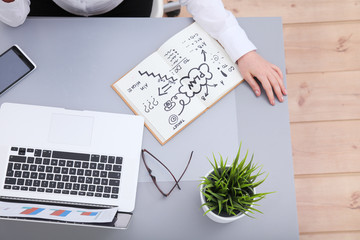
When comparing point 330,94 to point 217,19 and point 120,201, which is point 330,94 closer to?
point 217,19

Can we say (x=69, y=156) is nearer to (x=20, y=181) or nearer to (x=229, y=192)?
(x=20, y=181)

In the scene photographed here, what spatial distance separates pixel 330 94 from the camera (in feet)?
5.12

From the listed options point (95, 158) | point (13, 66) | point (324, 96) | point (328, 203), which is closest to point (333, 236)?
point (328, 203)

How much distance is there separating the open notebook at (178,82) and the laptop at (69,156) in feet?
0.19

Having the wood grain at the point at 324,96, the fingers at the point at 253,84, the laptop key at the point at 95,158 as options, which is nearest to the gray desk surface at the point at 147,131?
the fingers at the point at 253,84

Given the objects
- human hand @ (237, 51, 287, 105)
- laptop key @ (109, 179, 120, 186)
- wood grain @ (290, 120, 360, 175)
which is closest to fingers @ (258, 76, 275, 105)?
human hand @ (237, 51, 287, 105)

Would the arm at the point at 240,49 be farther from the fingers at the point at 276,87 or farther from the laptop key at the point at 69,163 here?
the laptop key at the point at 69,163

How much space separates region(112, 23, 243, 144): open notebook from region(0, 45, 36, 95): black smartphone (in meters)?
0.24

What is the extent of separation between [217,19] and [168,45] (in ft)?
0.49

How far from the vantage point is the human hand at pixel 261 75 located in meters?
0.90

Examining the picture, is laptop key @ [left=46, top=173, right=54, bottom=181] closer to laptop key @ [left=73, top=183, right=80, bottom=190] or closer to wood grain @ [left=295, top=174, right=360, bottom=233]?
laptop key @ [left=73, top=183, right=80, bottom=190]

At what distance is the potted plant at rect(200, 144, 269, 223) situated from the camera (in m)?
0.73

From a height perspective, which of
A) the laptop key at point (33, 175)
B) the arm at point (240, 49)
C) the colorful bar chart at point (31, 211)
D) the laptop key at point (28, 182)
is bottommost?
the colorful bar chart at point (31, 211)

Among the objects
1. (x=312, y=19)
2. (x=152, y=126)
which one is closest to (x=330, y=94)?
(x=312, y=19)
